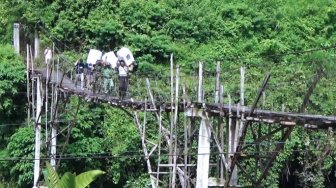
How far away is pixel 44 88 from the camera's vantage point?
20.0m

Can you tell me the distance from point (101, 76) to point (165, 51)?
6.07 meters

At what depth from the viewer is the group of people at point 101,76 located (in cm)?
1598

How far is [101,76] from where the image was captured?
16.4m

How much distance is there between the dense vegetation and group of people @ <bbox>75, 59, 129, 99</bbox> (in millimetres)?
1469

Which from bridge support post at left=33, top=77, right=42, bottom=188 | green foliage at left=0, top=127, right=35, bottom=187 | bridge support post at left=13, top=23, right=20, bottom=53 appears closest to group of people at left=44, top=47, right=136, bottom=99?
bridge support post at left=33, top=77, right=42, bottom=188

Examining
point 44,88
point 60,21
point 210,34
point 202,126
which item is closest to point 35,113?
point 44,88

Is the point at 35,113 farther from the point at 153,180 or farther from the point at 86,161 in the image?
the point at 153,180

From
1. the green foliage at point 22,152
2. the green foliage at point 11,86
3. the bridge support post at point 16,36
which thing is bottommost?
the green foliage at point 22,152

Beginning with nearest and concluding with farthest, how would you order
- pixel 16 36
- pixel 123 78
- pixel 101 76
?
pixel 123 78 → pixel 101 76 → pixel 16 36

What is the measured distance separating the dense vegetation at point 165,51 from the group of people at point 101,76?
147 centimetres

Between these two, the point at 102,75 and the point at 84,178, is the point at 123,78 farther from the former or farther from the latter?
the point at 84,178

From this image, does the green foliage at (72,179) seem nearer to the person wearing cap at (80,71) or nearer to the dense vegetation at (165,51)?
the person wearing cap at (80,71)

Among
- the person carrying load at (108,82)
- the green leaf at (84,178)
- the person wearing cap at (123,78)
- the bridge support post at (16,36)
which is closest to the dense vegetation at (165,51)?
the bridge support post at (16,36)

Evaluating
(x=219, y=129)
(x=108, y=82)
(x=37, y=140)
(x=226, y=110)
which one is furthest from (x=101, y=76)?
(x=226, y=110)
